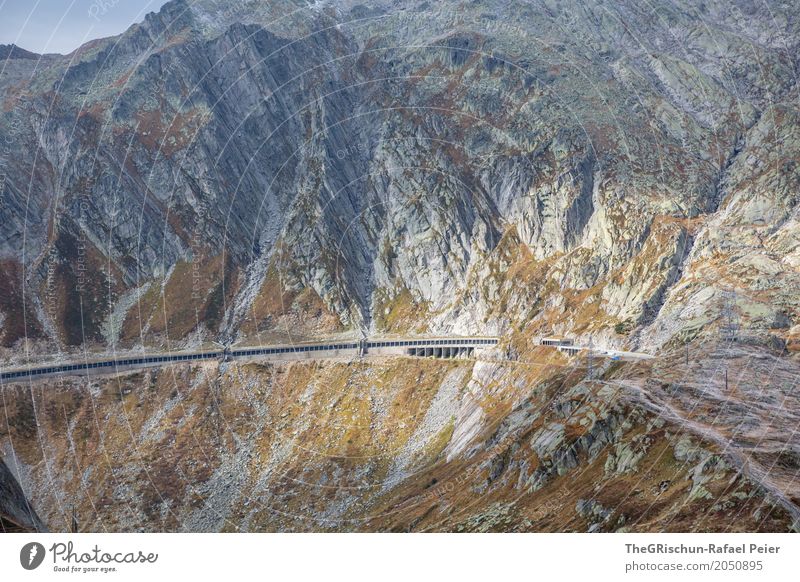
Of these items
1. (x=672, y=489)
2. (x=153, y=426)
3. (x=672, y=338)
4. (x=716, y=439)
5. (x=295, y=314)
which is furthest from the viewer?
(x=295, y=314)

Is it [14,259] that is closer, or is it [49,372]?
[49,372]

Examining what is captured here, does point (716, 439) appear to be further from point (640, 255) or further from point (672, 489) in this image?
point (640, 255)

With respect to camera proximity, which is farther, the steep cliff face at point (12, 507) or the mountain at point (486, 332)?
the mountain at point (486, 332)

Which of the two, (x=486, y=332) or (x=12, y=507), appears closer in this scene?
(x=12, y=507)

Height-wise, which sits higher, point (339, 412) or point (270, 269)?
point (270, 269)

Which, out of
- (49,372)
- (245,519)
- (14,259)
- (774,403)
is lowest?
(245,519)

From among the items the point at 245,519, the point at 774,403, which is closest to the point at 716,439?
the point at 774,403

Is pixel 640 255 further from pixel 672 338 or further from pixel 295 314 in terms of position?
pixel 295 314

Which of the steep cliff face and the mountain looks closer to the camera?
the steep cliff face

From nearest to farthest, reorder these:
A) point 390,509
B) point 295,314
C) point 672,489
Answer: point 672,489 → point 390,509 → point 295,314

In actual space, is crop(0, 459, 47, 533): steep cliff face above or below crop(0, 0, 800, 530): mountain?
above

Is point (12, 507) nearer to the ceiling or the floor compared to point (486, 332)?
nearer to the ceiling
